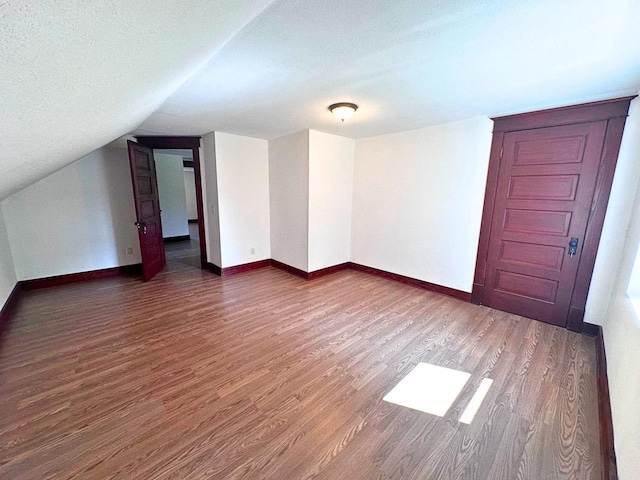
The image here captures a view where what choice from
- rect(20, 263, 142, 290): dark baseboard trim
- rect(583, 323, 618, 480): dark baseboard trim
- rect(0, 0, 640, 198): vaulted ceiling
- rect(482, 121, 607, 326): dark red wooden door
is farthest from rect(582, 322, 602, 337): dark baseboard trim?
rect(20, 263, 142, 290): dark baseboard trim

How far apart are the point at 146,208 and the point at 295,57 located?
3.42 m

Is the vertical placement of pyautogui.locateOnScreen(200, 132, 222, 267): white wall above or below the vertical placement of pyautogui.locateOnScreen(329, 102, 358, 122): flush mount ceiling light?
below

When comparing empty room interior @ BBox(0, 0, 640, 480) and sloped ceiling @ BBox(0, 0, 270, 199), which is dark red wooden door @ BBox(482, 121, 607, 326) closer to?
empty room interior @ BBox(0, 0, 640, 480)

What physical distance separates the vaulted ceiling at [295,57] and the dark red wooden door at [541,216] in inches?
14.8

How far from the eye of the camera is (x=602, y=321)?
2.47m

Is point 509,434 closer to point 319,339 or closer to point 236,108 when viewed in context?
point 319,339

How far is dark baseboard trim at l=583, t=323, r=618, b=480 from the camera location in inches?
50.7

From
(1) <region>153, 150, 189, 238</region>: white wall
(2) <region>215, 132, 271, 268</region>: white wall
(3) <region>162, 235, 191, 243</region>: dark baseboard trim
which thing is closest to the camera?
(2) <region>215, 132, 271, 268</region>: white wall

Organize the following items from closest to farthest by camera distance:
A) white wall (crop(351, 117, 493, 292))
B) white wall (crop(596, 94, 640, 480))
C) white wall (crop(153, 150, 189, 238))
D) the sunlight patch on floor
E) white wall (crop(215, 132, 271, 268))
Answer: white wall (crop(596, 94, 640, 480)), the sunlight patch on floor, white wall (crop(351, 117, 493, 292)), white wall (crop(215, 132, 271, 268)), white wall (crop(153, 150, 189, 238))

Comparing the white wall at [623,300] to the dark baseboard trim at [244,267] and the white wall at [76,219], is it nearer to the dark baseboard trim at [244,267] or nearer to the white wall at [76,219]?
the dark baseboard trim at [244,267]

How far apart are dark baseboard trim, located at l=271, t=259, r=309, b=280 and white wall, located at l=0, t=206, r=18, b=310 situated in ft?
10.5

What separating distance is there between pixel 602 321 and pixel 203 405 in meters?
3.51

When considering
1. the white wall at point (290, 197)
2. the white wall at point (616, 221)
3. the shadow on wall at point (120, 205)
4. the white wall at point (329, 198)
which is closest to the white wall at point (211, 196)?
the white wall at point (290, 197)

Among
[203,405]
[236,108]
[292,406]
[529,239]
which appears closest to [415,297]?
[529,239]
